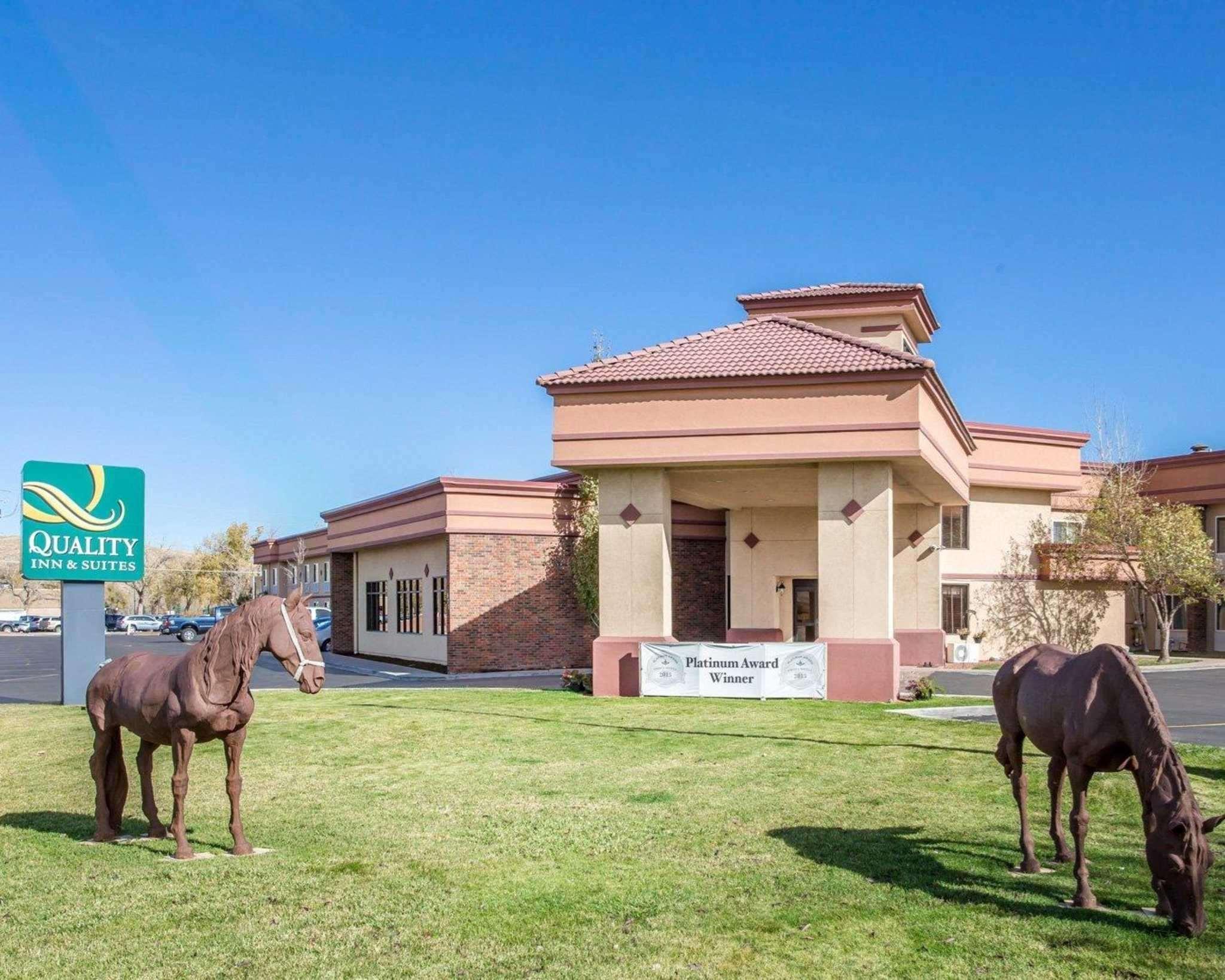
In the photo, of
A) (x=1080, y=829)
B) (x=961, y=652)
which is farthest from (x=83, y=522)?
(x=961, y=652)

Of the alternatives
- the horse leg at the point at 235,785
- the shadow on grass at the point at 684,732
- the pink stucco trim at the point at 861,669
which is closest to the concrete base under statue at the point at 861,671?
the pink stucco trim at the point at 861,669

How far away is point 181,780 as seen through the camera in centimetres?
891

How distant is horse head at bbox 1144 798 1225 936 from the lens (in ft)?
21.5

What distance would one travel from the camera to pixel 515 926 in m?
7.43

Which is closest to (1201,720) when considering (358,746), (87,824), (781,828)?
(781,828)

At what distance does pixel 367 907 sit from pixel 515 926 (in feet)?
3.68

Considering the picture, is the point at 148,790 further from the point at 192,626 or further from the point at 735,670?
the point at 192,626

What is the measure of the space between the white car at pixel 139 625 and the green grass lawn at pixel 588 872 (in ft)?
226

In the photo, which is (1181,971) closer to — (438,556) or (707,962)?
(707,962)

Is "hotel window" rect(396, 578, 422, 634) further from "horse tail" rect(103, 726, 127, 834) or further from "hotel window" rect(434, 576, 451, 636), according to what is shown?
"horse tail" rect(103, 726, 127, 834)

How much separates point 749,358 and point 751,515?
930cm

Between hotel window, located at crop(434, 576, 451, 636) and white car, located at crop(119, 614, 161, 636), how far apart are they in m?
51.2

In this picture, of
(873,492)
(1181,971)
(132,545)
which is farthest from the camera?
(132,545)

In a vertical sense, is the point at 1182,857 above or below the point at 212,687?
below
